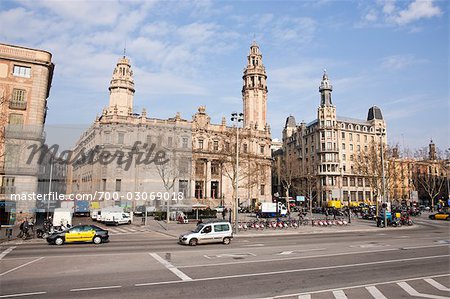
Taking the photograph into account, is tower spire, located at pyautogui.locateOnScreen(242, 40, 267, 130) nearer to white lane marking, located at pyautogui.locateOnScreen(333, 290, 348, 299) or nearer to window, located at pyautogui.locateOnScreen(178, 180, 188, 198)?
window, located at pyautogui.locateOnScreen(178, 180, 188, 198)

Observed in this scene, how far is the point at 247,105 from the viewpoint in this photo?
90312 millimetres

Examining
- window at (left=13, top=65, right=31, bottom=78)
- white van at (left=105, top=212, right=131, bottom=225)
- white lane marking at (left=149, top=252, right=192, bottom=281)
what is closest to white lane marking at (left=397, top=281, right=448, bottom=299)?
white lane marking at (left=149, top=252, right=192, bottom=281)

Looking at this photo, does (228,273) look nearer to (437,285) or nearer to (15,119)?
(437,285)

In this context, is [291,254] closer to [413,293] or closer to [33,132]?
[413,293]

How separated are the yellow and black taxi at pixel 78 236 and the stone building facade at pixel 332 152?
69.9 meters

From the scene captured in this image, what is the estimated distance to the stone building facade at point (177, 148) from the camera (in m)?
66.2

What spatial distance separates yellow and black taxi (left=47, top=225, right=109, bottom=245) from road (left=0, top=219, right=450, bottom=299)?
3555 mm

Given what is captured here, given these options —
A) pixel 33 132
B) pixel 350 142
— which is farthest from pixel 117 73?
pixel 350 142

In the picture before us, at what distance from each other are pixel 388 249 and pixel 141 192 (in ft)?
175

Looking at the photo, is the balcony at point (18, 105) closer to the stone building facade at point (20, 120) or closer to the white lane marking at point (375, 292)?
the stone building facade at point (20, 120)

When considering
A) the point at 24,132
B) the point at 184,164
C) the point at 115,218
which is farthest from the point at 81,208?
the point at 24,132

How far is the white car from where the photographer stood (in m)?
42.6

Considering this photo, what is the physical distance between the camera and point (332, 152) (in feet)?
310

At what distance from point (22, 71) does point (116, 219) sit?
22.0m
